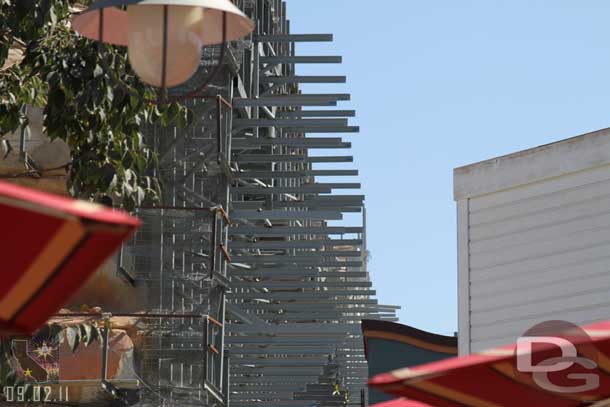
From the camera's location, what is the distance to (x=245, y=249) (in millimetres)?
25188

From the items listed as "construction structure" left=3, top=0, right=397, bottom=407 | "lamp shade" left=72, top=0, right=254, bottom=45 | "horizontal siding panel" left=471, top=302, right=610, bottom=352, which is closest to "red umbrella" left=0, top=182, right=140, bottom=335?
"lamp shade" left=72, top=0, right=254, bottom=45

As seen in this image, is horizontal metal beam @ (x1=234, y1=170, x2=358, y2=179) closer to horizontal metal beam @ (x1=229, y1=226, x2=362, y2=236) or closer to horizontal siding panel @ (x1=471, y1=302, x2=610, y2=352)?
horizontal metal beam @ (x1=229, y1=226, x2=362, y2=236)

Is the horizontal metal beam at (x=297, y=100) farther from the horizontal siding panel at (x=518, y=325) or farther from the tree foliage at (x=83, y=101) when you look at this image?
the tree foliage at (x=83, y=101)

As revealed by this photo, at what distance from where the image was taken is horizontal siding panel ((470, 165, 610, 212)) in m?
11.6

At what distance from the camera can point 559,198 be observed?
12.0 meters

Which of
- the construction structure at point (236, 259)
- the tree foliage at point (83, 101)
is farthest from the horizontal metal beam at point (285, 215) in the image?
the tree foliage at point (83, 101)

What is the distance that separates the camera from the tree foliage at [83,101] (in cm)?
968

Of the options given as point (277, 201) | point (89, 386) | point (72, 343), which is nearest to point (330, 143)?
point (277, 201)

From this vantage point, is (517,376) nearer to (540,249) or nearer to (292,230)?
(540,249)

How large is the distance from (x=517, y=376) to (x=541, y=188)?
20.2 feet

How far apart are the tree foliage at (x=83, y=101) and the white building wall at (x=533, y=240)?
3384mm

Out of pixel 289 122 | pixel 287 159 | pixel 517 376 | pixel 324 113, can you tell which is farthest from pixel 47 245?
pixel 287 159

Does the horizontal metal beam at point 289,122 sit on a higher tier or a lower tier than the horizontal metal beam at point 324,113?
lower

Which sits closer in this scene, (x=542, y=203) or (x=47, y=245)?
(x=47, y=245)
